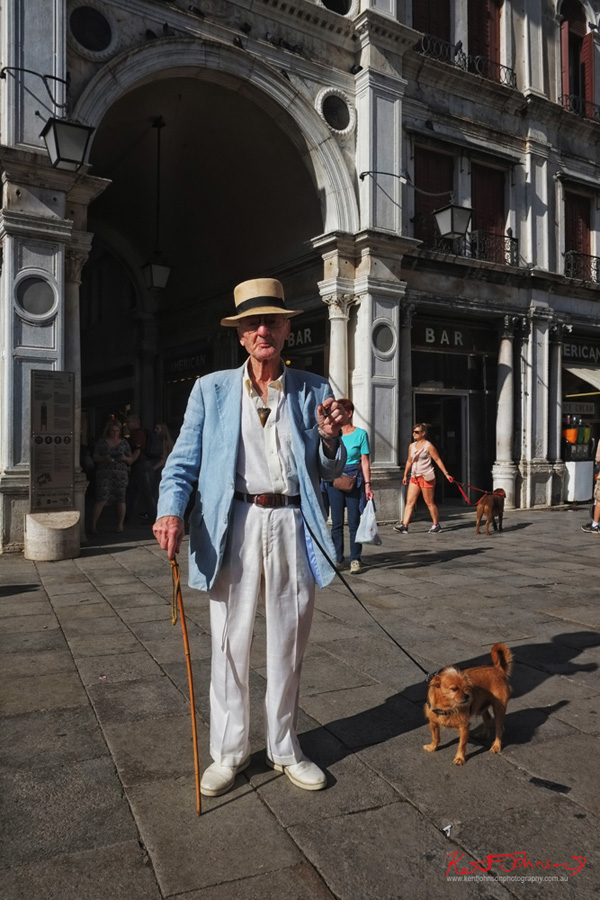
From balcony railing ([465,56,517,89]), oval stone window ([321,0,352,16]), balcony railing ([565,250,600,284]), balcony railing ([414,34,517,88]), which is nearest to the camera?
oval stone window ([321,0,352,16])

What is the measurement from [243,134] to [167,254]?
16.9 ft

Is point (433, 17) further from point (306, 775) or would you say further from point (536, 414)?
point (306, 775)

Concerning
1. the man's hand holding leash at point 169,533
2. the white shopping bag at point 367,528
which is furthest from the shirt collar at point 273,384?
the white shopping bag at point 367,528

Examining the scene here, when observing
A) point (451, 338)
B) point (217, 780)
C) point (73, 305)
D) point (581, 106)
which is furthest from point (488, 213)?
point (217, 780)

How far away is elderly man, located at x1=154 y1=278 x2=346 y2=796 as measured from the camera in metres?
3.00

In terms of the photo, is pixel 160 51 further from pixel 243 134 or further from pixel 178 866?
pixel 178 866

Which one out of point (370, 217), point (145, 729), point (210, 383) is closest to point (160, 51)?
point (370, 217)

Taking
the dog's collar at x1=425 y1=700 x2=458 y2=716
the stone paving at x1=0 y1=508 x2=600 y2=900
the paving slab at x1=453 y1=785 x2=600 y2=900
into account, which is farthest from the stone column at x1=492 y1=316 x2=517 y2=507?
the paving slab at x1=453 y1=785 x2=600 y2=900

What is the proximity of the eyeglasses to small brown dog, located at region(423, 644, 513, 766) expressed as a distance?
5.57 ft

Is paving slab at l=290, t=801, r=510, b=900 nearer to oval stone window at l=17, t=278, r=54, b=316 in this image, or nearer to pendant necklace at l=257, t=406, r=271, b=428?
pendant necklace at l=257, t=406, r=271, b=428

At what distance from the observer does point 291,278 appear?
1368 cm

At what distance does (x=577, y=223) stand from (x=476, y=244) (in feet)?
11.4

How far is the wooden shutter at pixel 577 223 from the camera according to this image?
52.4 ft

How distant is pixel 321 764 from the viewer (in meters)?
3.17
